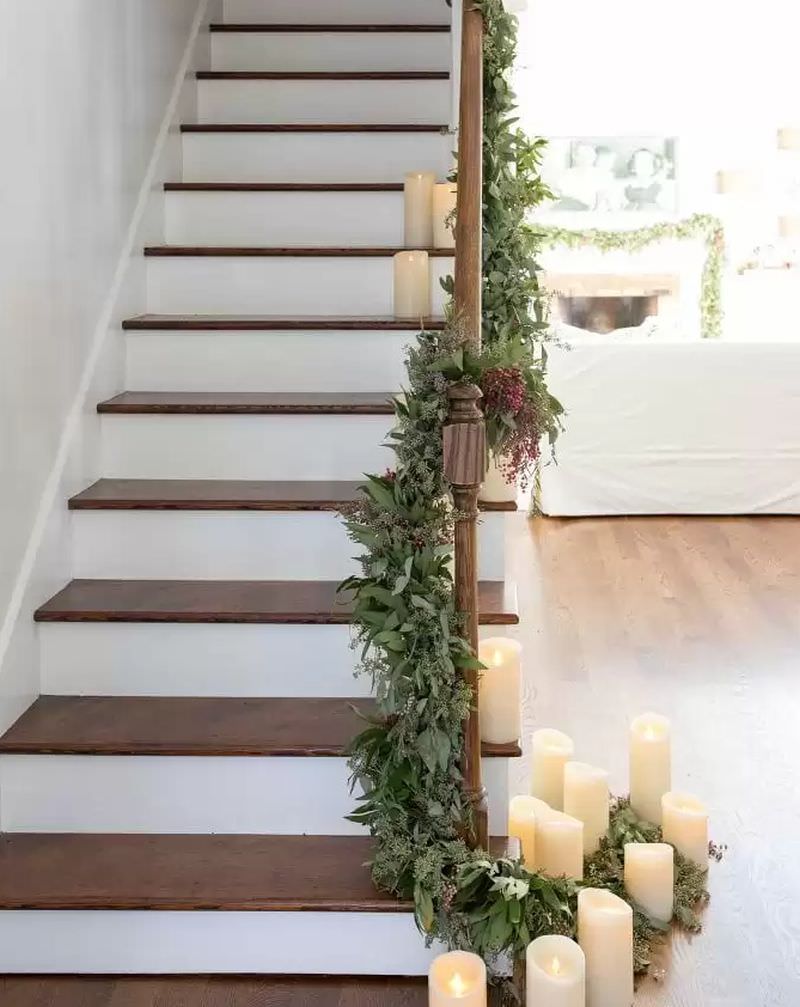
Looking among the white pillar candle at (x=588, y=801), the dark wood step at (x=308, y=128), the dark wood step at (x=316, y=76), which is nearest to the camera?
the white pillar candle at (x=588, y=801)

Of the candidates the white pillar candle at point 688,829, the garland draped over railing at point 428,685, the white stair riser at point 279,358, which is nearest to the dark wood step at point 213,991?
the garland draped over railing at point 428,685

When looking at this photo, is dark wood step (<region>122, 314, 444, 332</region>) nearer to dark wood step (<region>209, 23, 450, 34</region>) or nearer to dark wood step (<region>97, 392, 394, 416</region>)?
dark wood step (<region>97, 392, 394, 416</region>)

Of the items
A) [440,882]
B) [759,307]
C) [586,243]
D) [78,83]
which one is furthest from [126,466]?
[759,307]

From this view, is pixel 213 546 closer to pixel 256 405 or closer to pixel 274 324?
pixel 256 405

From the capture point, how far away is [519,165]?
350 centimetres

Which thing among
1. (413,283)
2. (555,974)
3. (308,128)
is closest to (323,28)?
(308,128)

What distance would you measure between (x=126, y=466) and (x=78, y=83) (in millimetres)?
877

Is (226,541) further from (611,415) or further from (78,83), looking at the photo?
(611,415)

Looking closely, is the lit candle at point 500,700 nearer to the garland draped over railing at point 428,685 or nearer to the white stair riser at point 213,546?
the garland draped over railing at point 428,685

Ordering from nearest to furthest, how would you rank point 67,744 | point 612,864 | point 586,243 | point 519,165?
point 67,744
point 612,864
point 519,165
point 586,243

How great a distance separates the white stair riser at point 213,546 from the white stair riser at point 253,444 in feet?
0.89

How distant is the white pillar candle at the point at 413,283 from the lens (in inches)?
138

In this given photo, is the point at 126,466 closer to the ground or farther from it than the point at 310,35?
closer to the ground

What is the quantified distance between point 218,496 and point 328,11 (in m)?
2.61
